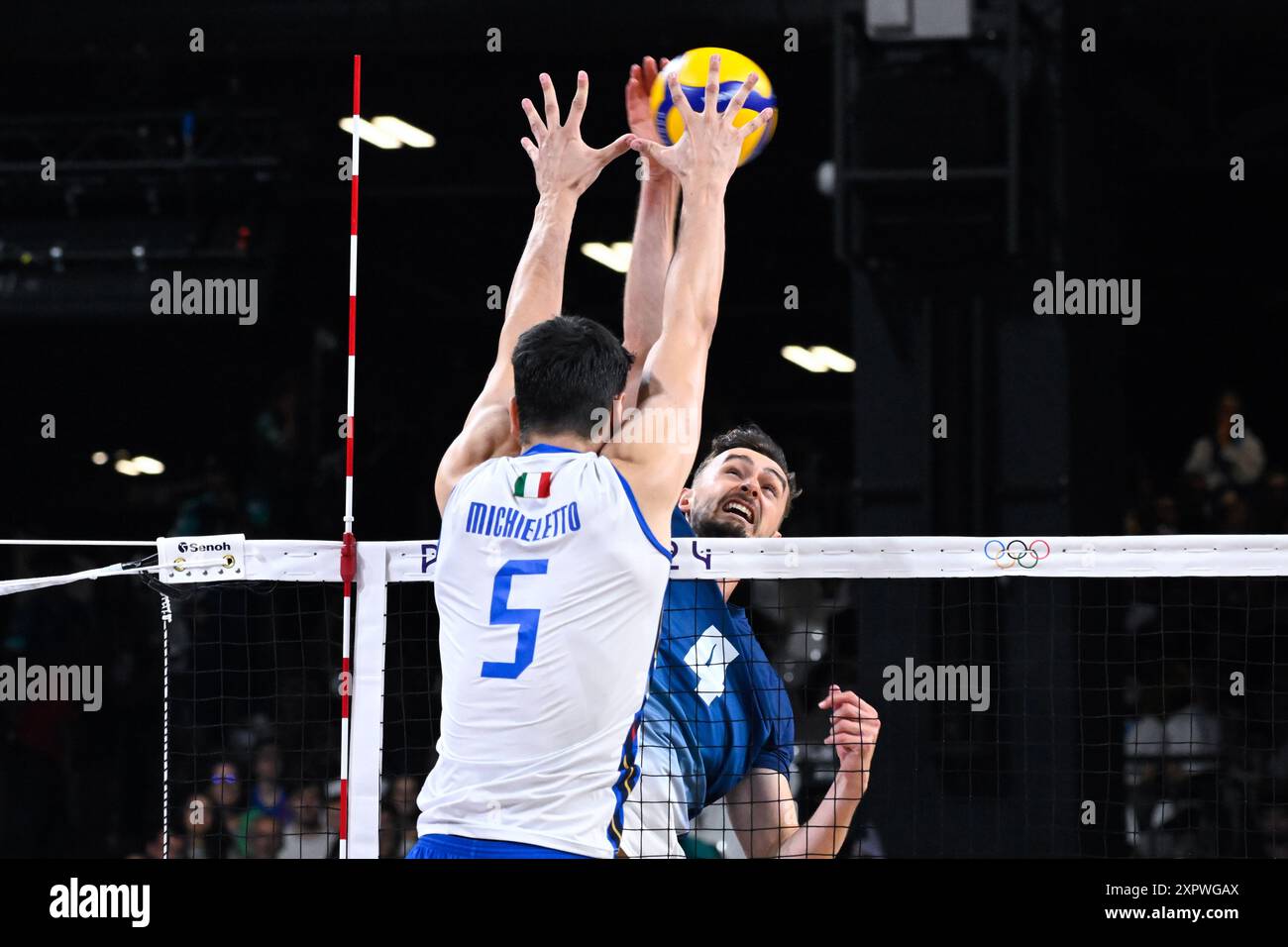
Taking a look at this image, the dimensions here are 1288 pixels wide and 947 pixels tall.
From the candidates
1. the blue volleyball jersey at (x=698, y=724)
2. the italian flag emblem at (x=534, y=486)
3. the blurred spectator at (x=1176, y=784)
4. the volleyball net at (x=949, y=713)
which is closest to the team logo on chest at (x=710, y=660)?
the blue volleyball jersey at (x=698, y=724)

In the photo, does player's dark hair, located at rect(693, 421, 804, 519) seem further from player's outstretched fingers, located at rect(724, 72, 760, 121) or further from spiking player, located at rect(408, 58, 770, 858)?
spiking player, located at rect(408, 58, 770, 858)

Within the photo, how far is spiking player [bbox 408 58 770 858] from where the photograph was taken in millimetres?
3893

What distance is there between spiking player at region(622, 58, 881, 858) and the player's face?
244 mm

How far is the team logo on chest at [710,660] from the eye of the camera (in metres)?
5.28

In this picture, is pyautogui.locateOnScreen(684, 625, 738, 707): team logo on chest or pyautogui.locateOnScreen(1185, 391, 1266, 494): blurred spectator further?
pyautogui.locateOnScreen(1185, 391, 1266, 494): blurred spectator

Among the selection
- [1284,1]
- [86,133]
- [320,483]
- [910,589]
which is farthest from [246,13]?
[1284,1]

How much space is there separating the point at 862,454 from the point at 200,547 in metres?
9.15

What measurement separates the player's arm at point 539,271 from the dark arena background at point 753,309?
6295 mm

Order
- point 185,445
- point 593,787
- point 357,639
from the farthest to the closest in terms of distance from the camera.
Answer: point 185,445 < point 357,639 < point 593,787

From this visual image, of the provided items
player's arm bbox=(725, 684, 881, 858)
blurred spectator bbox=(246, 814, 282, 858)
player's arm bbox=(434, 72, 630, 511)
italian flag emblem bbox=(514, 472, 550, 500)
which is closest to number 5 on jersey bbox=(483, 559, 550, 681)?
italian flag emblem bbox=(514, 472, 550, 500)

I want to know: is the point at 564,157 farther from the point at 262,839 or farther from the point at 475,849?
the point at 262,839

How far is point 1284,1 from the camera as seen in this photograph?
1395 cm

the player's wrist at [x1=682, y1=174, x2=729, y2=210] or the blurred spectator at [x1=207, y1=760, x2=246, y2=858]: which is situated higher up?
the player's wrist at [x1=682, y1=174, x2=729, y2=210]
